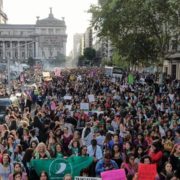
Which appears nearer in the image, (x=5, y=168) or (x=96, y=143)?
(x=5, y=168)

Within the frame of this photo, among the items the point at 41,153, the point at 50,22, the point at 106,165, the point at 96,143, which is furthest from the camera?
the point at 50,22

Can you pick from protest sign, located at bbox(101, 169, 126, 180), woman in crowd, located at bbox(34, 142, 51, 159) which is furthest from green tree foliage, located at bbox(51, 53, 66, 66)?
protest sign, located at bbox(101, 169, 126, 180)

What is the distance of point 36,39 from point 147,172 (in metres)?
170

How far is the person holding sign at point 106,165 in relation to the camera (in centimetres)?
956

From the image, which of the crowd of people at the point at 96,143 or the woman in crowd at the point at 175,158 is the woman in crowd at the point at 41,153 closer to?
the crowd of people at the point at 96,143

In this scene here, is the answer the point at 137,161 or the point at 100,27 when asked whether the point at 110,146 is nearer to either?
the point at 137,161

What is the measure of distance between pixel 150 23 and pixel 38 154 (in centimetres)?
2778

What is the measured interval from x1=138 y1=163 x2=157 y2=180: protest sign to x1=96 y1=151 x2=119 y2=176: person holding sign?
736mm

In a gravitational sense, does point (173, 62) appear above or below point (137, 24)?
below

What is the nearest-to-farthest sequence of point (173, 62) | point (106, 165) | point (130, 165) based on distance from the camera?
point (106, 165) < point (130, 165) < point (173, 62)

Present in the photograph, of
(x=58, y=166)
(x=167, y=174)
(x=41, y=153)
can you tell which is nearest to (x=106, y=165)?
(x=58, y=166)

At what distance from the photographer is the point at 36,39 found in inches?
6964

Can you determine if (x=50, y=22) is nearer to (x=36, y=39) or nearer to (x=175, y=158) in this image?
(x=36, y=39)

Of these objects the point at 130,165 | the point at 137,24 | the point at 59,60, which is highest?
the point at 137,24
